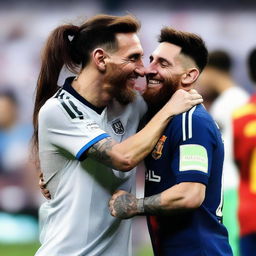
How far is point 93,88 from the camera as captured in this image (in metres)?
4.77

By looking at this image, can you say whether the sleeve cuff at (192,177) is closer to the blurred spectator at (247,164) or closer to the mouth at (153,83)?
the mouth at (153,83)

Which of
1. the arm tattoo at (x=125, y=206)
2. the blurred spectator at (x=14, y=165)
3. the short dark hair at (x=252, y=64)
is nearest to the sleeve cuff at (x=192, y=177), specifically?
the arm tattoo at (x=125, y=206)

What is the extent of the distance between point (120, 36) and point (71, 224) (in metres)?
1.03

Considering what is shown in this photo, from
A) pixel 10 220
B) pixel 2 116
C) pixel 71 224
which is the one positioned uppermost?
pixel 71 224

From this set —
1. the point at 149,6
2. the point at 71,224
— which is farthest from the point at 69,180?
the point at 149,6

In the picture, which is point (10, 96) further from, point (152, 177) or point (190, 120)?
point (190, 120)

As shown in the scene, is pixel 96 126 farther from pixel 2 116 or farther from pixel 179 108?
pixel 2 116

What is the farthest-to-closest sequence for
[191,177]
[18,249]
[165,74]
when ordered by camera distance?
[18,249]
[165,74]
[191,177]

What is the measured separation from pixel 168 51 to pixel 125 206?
88cm

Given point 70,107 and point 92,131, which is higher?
point 70,107

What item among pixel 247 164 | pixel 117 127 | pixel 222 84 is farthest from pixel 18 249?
pixel 117 127

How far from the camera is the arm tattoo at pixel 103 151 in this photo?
4.50 m

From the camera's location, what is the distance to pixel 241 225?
7137mm

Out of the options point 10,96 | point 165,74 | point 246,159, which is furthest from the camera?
point 10,96
